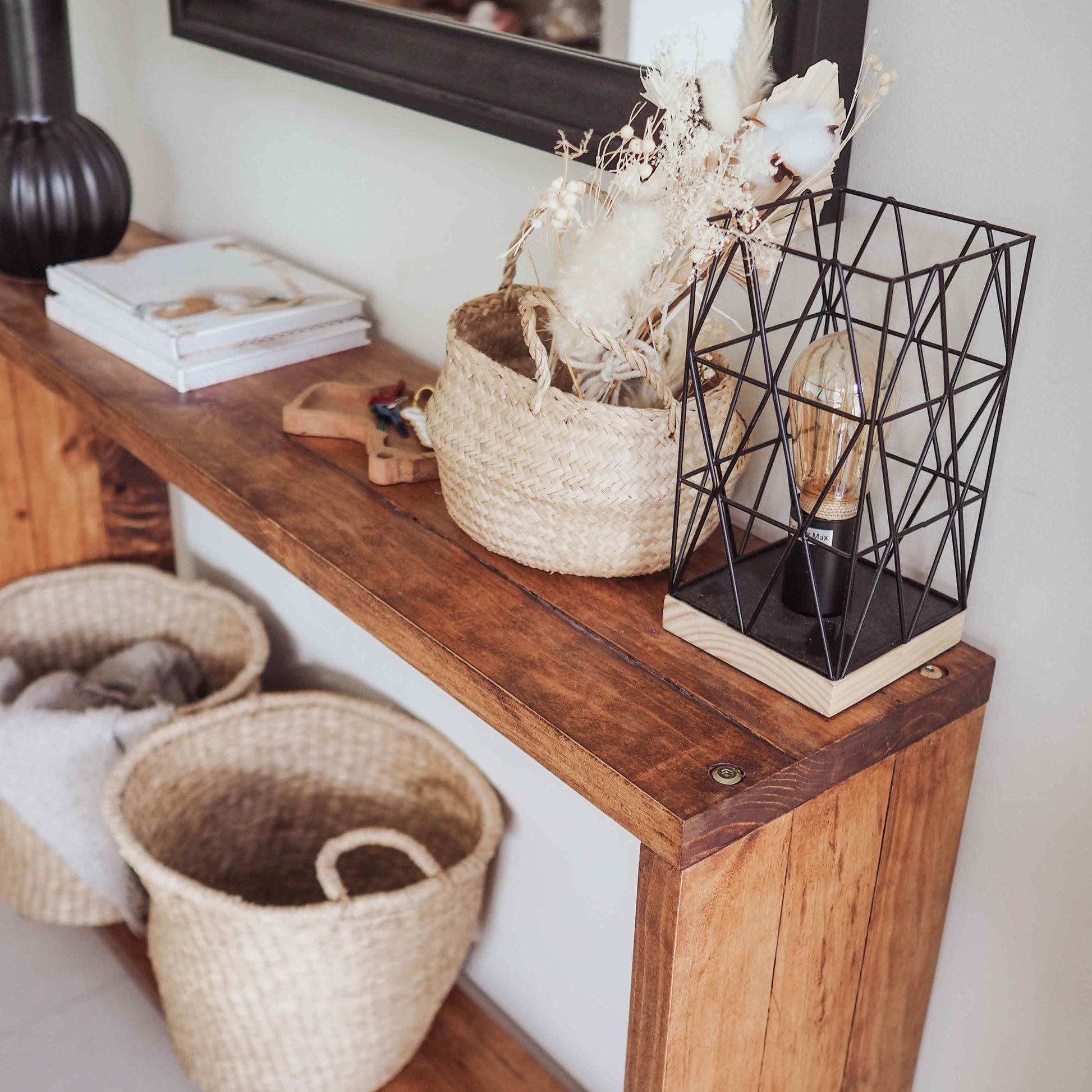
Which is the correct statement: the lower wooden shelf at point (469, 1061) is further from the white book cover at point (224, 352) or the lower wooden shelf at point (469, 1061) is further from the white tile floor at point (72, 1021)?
the white book cover at point (224, 352)

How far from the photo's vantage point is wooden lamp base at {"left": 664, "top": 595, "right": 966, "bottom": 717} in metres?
0.75

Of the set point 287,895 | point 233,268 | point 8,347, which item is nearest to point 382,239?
point 233,268

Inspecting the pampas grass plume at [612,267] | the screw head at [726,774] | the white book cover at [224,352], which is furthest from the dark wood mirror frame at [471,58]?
the screw head at [726,774]

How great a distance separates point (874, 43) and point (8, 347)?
1024 mm

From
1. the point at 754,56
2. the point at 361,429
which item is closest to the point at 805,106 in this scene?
the point at 754,56

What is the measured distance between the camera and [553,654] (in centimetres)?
82

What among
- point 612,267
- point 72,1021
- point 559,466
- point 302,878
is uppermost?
point 612,267

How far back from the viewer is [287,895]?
149cm

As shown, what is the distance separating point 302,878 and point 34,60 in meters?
1.05

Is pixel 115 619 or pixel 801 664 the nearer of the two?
pixel 801 664

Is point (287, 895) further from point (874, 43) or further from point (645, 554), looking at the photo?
point (874, 43)

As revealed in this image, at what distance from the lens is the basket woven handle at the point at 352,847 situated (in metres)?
1.10

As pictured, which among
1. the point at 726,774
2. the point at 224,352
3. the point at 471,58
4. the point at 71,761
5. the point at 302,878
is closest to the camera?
the point at 726,774

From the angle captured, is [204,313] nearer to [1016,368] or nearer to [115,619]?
[115,619]
